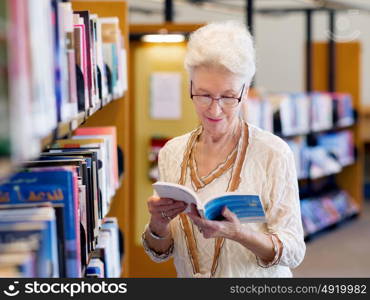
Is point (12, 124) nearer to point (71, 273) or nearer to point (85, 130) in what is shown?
point (71, 273)

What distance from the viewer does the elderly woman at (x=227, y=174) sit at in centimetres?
230

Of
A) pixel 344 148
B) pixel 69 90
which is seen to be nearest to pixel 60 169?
pixel 69 90

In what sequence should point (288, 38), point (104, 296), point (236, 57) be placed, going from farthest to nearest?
point (288, 38)
point (236, 57)
point (104, 296)

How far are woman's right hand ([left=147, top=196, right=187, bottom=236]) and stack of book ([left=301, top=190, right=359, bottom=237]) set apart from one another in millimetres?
5530

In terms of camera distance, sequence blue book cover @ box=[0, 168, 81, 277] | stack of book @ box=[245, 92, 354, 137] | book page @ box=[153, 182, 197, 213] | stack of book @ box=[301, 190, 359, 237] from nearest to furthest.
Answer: blue book cover @ box=[0, 168, 81, 277]
book page @ box=[153, 182, 197, 213]
stack of book @ box=[245, 92, 354, 137]
stack of book @ box=[301, 190, 359, 237]

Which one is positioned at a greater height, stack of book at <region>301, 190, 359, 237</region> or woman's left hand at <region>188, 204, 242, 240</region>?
woman's left hand at <region>188, 204, 242, 240</region>

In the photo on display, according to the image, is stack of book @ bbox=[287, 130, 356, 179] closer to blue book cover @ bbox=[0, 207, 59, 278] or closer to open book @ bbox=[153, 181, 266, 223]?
open book @ bbox=[153, 181, 266, 223]

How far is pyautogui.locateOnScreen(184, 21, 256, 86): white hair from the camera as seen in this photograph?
7.45 feet

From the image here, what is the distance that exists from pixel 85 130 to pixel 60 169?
147 cm

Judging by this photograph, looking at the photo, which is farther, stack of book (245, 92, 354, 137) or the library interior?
stack of book (245, 92, 354, 137)

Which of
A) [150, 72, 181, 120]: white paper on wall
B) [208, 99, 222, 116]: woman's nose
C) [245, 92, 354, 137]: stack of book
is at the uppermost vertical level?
[208, 99, 222, 116]: woman's nose

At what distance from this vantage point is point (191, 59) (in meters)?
2.32

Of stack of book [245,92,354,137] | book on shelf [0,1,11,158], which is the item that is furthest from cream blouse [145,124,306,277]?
stack of book [245,92,354,137]

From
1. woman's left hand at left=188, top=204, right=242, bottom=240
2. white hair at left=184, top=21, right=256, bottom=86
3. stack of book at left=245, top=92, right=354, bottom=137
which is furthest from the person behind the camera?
stack of book at left=245, top=92, right=354, bottom=137
